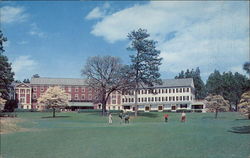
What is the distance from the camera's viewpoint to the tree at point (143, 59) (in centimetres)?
6488

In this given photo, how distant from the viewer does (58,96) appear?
214 feet

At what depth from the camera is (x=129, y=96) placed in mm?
111688

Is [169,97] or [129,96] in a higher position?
[129,96]

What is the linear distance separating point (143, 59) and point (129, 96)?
47896 millimetres

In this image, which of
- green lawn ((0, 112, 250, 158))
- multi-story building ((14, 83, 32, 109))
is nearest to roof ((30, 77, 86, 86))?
multi-story building ((14, 83, 32, 109))

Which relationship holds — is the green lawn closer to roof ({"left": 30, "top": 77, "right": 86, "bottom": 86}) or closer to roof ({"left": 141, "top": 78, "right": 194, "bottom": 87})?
roof ({"left": 141, "top": 78, "right": 194, "bottom": 87})

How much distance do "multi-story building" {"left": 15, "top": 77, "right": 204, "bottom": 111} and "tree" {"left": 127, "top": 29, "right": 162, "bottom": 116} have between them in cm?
3645

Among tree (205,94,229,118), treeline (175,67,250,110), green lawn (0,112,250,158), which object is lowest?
green lawn (0,112,250,158)

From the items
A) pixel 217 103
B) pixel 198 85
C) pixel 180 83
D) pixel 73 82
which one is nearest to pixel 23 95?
pixel 73 82

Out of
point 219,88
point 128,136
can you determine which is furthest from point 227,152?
point 219,88

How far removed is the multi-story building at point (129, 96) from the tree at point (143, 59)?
36.4m

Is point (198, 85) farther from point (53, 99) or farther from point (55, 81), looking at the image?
point (53, 99)

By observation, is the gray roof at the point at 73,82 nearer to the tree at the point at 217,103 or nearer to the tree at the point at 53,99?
the tree at the point at 53,99

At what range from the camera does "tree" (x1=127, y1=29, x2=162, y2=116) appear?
64.9m
